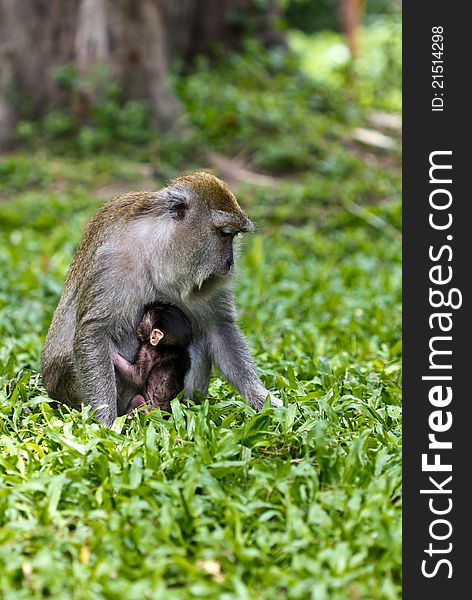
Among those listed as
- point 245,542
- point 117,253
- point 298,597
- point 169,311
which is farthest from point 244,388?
point 298,597

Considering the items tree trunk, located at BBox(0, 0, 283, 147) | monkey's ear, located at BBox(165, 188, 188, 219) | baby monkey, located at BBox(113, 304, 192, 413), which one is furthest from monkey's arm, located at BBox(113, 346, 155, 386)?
tree trunk, located at BBox(0, 0, 283, 147)

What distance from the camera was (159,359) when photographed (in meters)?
5.07

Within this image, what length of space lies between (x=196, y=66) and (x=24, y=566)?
12955 millimetres

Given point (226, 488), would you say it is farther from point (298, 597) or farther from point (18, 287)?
point (18, 287)

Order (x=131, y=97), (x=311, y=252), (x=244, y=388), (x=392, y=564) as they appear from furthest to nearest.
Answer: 1. (x=131, y=97)
2. (x=311, y=252)
3. (x=244, y=388)
4. (x=392, y=564)

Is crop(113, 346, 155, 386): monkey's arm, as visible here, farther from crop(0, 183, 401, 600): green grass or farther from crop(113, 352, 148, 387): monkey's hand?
crop(0, 183, 401, 600): green grass

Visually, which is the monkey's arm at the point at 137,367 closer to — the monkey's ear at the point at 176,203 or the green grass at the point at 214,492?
the green grass at the point at 214,492

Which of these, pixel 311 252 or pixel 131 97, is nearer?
pixel 311 252

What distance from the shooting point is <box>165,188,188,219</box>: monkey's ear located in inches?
194

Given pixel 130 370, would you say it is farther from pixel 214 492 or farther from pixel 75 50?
pixel 75 50

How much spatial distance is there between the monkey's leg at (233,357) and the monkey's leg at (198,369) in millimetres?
50

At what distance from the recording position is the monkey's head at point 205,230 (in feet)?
15.9

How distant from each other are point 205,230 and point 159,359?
2.58 feet

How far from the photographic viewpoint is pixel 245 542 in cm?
364
